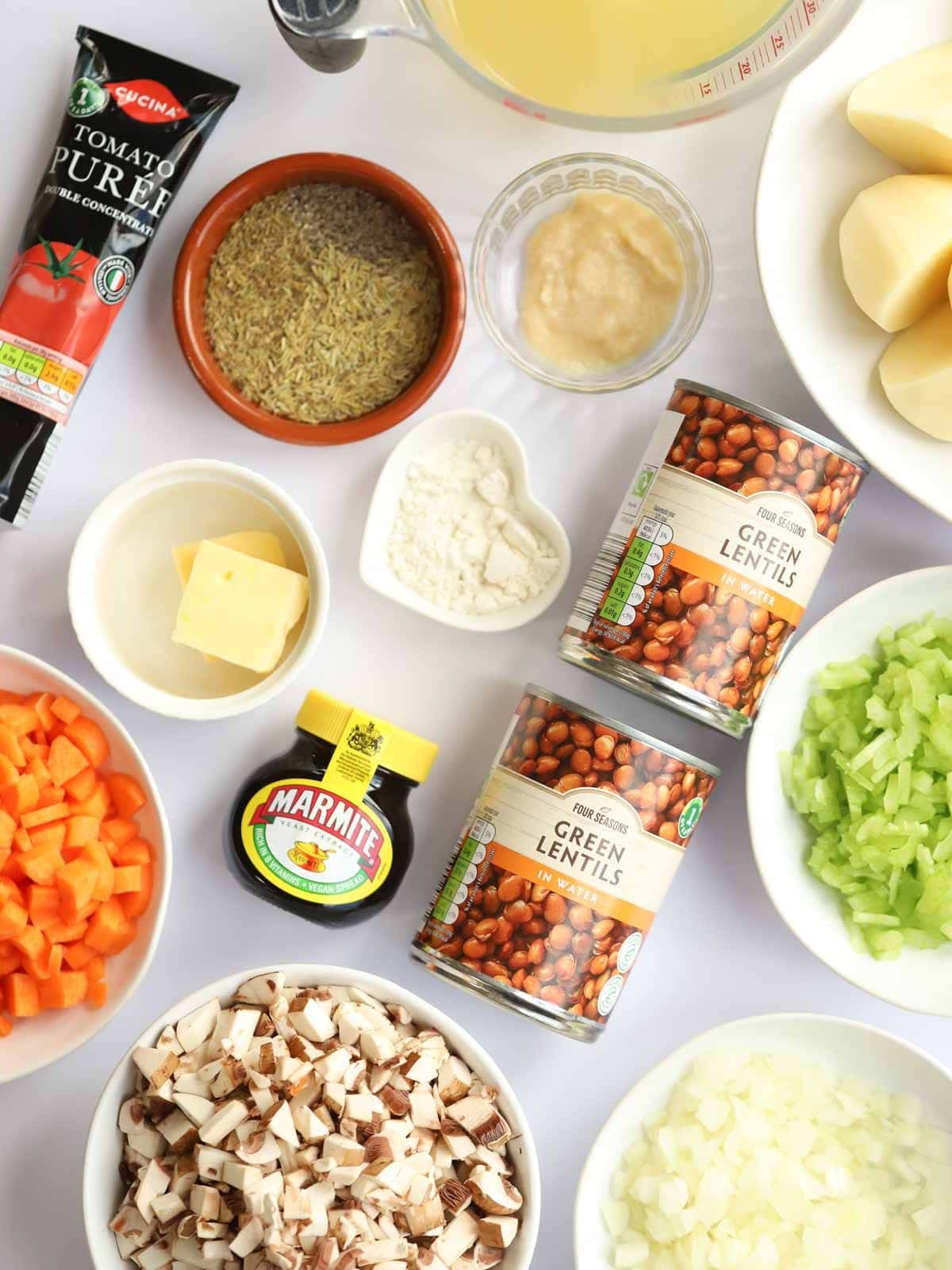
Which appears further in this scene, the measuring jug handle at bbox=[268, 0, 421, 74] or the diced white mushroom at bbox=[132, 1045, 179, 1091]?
the diced white mushroom at bbox=[132, 1045, 179, 1091]

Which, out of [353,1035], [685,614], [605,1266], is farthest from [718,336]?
[605,1266]

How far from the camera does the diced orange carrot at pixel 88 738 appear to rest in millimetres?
1350

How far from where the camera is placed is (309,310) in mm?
1389

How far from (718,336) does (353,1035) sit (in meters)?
0.95

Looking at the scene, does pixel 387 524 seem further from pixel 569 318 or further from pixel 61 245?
pixel 61 245

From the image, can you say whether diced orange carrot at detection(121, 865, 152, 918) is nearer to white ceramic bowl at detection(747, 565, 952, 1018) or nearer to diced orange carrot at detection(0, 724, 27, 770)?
diced orange carrot at detection(0, 724, 27, 770)

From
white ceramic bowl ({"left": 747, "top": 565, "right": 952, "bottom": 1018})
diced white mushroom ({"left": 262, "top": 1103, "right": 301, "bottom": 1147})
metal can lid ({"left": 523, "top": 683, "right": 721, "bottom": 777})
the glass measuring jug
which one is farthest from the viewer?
white ceramic bowl ({"left": 747, "top": 565, "right": 952, "bottom": 1018})

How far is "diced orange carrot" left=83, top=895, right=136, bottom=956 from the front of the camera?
133 cm

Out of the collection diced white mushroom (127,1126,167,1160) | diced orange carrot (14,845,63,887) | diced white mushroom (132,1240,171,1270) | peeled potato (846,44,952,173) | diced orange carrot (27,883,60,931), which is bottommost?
diced white mushroom (132,1240,171,1270)

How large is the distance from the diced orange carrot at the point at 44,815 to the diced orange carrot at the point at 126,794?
0.07m

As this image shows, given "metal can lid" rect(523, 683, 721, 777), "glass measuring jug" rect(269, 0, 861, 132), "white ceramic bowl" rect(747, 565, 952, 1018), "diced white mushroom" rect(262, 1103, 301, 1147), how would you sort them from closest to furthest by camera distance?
"glass measuring jug" rect(269, 0, 861, 132)
"diced white mushroom" rect(262, 1103, 301, 1147)
"metal can lid" rect(523, 683, 721, 777)
"white ceramic bowl" rect(747, 565, 952, 1018)

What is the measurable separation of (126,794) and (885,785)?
893 mm

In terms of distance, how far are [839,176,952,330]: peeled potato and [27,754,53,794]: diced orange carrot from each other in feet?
3.46

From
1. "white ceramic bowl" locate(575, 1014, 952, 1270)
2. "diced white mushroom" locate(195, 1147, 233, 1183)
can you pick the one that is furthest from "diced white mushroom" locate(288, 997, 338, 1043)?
"white ceramic bowl" locate(575, 1014, 952, 1270)
